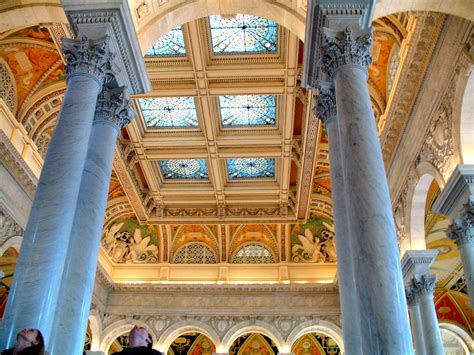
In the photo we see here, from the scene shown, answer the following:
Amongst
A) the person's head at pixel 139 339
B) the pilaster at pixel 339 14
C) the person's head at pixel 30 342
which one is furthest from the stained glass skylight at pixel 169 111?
the person's head at pixel 139 339

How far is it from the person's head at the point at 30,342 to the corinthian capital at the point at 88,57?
3831 mm

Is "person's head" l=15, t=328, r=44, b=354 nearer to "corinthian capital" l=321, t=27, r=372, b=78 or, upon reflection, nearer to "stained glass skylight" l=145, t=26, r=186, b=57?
"corinthian capital" l=321, t=27, r=372, b=78

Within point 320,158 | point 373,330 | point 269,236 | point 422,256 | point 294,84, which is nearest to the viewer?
point 373,330

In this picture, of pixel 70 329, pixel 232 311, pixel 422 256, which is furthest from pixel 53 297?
pixel 232 311

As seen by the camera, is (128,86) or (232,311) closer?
(128,86)

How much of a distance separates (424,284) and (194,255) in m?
9.24

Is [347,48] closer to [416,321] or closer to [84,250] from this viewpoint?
[84,250]

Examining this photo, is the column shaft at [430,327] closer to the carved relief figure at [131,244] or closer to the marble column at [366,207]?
the marble column at [366,207]

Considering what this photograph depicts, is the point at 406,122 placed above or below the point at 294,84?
below

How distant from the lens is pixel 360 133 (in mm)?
5402

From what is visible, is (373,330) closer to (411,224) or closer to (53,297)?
(53,297)

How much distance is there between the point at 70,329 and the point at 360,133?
376 centimetres

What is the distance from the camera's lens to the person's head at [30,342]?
2.93 metres

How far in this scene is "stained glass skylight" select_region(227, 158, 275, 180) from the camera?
48.4 feet
